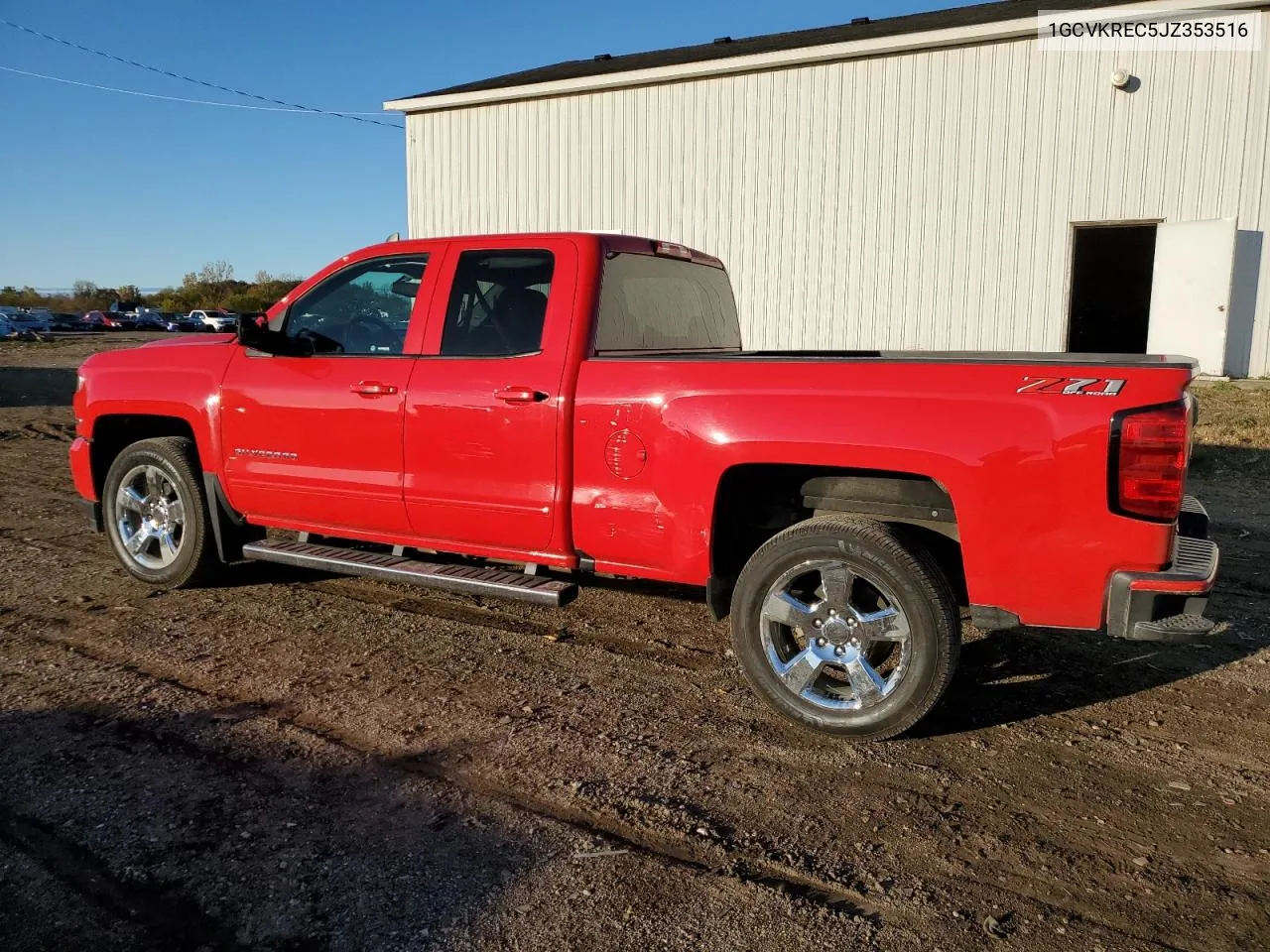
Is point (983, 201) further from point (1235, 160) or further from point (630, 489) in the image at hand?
point (630, 489)

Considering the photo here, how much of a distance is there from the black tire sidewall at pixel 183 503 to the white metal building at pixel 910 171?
1246 centimetres

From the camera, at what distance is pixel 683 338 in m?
5.16

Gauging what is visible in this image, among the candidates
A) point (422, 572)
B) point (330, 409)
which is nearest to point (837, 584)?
point (422, 572)

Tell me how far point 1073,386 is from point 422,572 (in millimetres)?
2981

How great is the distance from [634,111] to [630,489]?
1487 centimetres

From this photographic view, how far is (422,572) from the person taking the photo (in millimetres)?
4633

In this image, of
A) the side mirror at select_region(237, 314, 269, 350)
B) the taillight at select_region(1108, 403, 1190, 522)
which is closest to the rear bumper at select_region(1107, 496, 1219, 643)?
the taillight at select_region(1108, 403, 1190, 522)

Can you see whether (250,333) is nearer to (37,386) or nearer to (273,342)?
(273,342)

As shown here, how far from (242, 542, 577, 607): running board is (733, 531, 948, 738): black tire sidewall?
0.89 meters

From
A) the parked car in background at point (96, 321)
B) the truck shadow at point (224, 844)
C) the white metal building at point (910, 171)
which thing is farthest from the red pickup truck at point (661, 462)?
the parked car in background at point (96, 321)

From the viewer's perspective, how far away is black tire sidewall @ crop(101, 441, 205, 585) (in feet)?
17.8

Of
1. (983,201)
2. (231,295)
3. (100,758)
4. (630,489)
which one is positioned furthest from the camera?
(231,295)

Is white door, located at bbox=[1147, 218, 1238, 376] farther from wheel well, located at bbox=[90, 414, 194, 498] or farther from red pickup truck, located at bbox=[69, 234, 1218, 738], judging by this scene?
wheel well, located at bbox=[90, 414, 194, 498]

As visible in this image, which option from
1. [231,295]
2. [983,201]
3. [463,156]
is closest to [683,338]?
[983,201]
